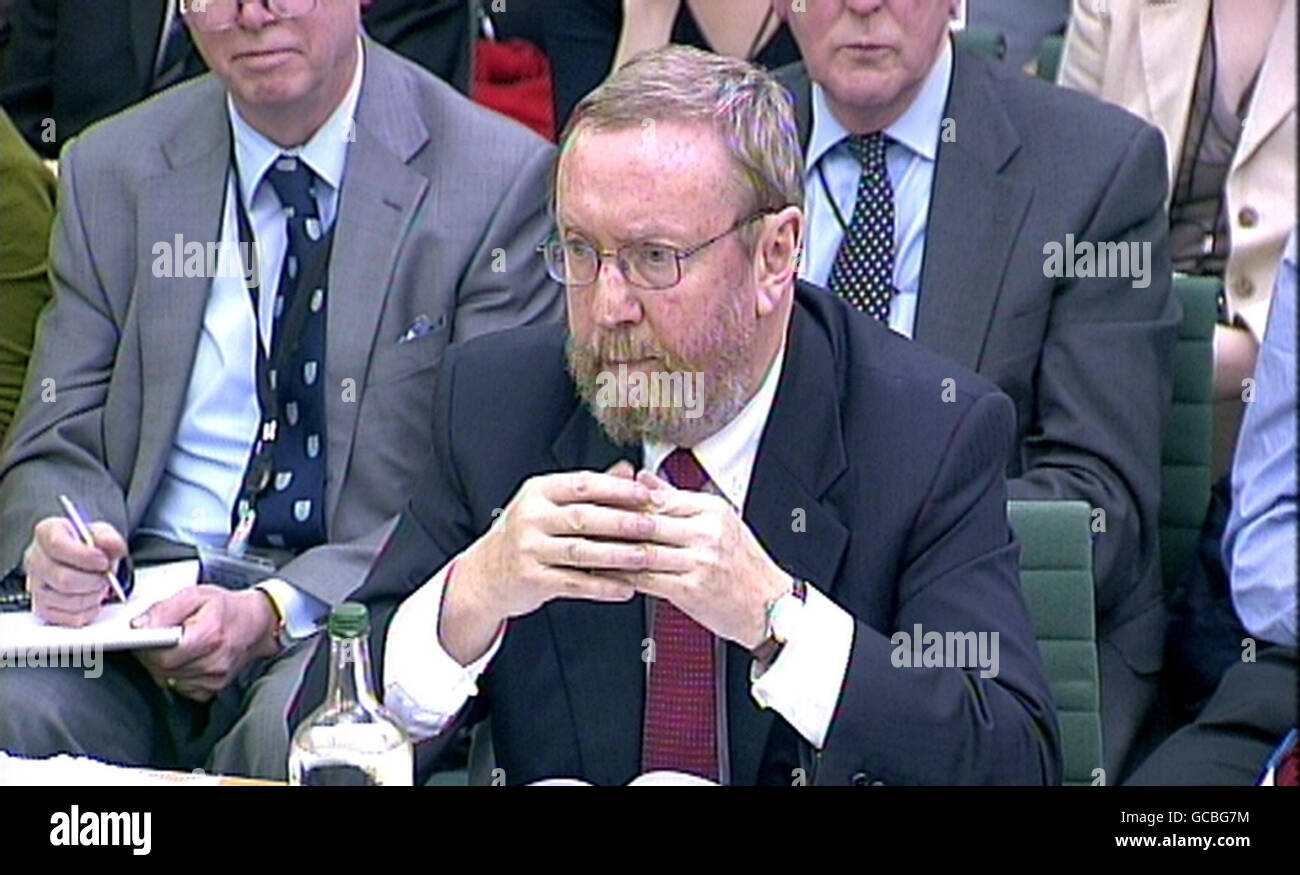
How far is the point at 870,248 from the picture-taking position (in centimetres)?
286

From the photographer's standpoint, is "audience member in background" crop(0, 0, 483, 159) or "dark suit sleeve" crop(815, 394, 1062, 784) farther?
"audience member in background" crop(0, 0, 483, 159)

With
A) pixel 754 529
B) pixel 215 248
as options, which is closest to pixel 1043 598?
pixel 754 529

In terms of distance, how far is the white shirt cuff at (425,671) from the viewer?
1958 millimetres

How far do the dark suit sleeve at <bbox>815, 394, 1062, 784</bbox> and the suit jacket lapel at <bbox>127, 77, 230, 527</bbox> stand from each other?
3.37 feet

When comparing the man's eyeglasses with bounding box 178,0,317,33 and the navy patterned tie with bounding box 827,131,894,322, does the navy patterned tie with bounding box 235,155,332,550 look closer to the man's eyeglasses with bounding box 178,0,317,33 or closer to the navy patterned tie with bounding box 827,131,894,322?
the man's eyeglasses with bounding box 178,0,317,33

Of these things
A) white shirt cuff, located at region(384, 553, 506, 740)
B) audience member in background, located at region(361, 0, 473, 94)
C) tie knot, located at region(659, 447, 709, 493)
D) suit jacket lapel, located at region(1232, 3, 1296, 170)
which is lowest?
white shirt cuff, located at region(384, 553, 506, 740)

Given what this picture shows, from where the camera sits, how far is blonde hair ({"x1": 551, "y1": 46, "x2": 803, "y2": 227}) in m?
2.01

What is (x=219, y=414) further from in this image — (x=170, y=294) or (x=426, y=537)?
(x=426, y=537)

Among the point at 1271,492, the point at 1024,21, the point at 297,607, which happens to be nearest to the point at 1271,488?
the point at 1271,492

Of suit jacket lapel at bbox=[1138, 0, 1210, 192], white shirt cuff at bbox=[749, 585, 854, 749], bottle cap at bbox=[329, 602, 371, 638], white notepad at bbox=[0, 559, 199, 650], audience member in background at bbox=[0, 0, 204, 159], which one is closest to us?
bottle cap at bbox=[329, 602, 371, 638]

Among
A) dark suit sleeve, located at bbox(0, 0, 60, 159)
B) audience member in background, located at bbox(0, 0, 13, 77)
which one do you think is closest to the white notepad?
dark suit sleeve, located at bbox(0, 0, 60, 159)

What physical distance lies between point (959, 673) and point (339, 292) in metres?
1.03

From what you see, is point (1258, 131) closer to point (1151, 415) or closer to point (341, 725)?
point (1151, 415)

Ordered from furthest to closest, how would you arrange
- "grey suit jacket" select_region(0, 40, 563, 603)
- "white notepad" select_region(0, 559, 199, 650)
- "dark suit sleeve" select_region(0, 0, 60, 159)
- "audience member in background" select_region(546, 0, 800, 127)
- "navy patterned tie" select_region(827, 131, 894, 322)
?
"dark suit sleeve" select_region(0, 0, 60, 159), "audience member in background" select_region(546, 0, 800, 127), "navy patterned tie" select_region(827, 131, 894, 322), "grey suit jacket" select_region(0, 40, 563, 603), "white notepad" select_region(0, 559, 199, 650)
